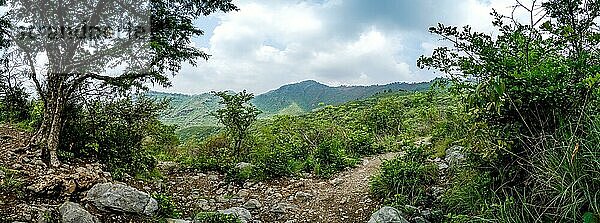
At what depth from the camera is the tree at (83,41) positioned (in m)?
5.85

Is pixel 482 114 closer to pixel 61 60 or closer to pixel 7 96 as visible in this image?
pixel 61 60

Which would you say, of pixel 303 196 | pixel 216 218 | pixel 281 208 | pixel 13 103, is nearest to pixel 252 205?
pixel 281 208

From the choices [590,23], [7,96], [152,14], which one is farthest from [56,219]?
[590,23]

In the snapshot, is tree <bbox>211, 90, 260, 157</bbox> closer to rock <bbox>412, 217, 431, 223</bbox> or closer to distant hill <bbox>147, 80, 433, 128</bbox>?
rock <bbox>412, 217, 431, 223</bbox>

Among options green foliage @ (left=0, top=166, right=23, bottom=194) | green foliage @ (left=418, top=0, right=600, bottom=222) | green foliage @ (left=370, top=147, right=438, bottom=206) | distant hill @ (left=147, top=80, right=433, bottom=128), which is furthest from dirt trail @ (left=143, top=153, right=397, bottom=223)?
distant hill @ (left=147, top=80, right=433, bottom=128)

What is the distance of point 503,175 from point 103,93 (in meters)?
5.28

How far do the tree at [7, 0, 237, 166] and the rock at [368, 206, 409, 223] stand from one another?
3.49m

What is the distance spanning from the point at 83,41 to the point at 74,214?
2.63 metres

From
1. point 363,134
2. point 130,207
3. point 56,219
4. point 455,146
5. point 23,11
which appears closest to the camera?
point 56,219

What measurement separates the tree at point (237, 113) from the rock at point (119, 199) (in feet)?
11.9

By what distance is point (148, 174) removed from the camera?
707 centimetres

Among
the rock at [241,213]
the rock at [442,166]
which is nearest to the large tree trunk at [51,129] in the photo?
the rock at [241,213]

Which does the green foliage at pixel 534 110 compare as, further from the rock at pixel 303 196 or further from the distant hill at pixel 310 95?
the distant hill at pixel 310 95

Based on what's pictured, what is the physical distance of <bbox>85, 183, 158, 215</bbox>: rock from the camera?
16.3 feet
